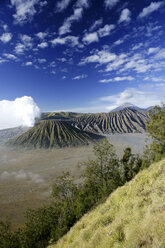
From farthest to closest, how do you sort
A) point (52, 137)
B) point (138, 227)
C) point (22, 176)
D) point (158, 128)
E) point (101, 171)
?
point (52, 137), point (22, 176), point (158, 128), point (101, 171), point (138, 227)

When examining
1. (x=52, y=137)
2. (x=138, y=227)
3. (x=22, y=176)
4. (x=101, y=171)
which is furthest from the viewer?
(x=52, y=137)

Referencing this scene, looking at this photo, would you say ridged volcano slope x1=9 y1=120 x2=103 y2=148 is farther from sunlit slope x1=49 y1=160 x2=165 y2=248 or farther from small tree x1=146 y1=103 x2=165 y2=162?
sunlit slope x1=49 y1=160 x2=165 y2=248

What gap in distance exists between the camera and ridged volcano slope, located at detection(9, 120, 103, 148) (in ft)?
504

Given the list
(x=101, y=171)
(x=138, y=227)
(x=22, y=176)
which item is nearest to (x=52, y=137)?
(x=22, y=176)

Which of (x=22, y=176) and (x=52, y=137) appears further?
(x=52, y=137)

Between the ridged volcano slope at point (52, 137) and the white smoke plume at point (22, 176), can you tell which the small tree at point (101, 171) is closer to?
the white smoke plume at point (22, 176)

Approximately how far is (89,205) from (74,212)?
2862mm

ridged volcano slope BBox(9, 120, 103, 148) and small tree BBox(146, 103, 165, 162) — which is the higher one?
small tree BBox(146, 103, 165, 162)

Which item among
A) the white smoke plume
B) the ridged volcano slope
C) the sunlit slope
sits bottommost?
the white smoke plume

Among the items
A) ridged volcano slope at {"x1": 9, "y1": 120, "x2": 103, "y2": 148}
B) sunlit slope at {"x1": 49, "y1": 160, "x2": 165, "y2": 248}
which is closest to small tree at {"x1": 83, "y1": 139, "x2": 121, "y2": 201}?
sunlit slope at {"x1": 49, "y1": 160, "x2": 165, "y2": 248}

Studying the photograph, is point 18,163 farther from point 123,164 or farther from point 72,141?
point 123,164

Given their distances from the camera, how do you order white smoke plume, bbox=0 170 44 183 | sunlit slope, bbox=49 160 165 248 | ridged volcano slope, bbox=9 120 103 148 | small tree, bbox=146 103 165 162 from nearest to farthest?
sunlit slope, bbox=49 160 165 248, small tree, bbox=146 103 165 162, white smoke plume, bbox=0 170 44 183, ridged volcano slope, bbox=9 120 103 148

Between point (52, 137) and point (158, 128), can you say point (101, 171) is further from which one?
point (52, 137)

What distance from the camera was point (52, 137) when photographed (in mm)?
162875
